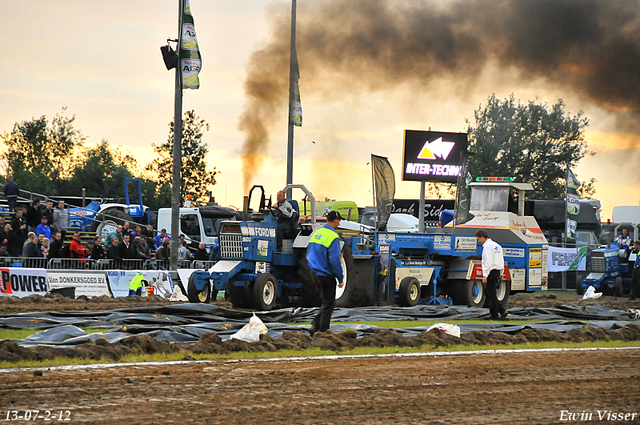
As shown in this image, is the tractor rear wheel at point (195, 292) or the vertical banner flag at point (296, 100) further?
the vertical banner flag at point (296, 100)

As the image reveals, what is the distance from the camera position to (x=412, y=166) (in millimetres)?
31562

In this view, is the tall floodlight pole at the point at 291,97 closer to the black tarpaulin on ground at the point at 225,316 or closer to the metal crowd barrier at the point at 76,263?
the metal crowd barrier at the point at 76,263

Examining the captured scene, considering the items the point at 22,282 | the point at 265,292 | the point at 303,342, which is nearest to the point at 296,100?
the point at 22,282

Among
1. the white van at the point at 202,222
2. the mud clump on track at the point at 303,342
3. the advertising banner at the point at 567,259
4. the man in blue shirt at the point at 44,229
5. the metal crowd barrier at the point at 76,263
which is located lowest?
the mud clump on track at the point at 303,342

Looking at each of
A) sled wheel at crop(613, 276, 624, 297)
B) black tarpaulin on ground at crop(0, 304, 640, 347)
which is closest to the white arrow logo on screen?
sled wheel at crop(613, 276, 624, 297)

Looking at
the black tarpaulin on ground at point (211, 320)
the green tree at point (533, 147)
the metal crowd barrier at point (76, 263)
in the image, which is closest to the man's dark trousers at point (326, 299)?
the black tarpaulin on ground at point (211, 320)

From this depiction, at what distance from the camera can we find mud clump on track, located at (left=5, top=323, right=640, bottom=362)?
846 cm

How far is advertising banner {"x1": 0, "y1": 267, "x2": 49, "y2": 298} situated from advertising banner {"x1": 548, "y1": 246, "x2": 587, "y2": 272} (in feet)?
62.8

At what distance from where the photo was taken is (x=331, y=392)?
7.04 meters

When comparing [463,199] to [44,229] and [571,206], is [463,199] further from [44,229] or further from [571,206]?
[44,229]

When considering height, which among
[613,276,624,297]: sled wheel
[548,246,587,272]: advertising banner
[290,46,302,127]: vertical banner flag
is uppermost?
[290,46,302,127]: vertical banner flag

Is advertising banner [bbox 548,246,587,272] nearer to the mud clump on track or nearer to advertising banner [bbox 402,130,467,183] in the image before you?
advertising banner [bbox 402,130,467,183]

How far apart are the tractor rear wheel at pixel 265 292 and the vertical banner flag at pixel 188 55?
834cm

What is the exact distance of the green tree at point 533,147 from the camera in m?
65.2
